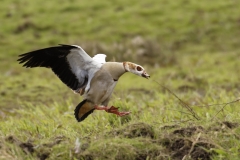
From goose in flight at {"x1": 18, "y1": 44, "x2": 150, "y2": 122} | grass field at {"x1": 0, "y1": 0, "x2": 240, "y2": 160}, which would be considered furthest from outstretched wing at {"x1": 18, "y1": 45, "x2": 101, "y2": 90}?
grass field at {"x1": 0, "y1": 0, "x2": 240, "y2": 160}

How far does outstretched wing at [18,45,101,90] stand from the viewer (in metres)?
5.68

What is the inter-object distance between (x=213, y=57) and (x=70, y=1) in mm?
5043

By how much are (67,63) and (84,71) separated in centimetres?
20

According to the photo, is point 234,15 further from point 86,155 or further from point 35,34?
point 86,155

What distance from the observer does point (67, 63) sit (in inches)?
227

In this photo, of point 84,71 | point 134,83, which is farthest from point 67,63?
point 134,83

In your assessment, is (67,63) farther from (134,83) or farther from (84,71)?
(134,83)

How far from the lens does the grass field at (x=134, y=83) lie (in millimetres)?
4809

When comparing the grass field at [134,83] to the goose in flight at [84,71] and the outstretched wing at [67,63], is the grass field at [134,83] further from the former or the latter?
the outstretched wing at [67,63]

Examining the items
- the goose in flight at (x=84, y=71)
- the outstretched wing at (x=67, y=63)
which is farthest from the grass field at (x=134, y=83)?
the outstretched wing at (x=67, y=63)

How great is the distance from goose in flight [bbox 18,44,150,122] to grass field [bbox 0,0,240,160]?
0.25 meters

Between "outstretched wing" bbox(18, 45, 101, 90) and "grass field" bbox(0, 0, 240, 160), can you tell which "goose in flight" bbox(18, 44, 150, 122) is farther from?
"grass field" bbox(0, 0, 240, 160)

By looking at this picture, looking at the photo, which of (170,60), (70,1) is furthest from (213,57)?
(70,1)

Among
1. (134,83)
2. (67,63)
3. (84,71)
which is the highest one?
(67,63)
